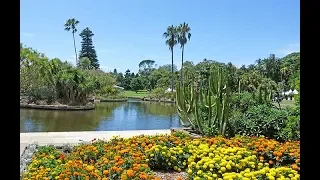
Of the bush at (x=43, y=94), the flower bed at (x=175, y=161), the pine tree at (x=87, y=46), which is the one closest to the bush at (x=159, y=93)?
the bush at (x=43, y=94)

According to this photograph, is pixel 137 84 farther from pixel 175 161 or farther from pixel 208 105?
pixel 175 161

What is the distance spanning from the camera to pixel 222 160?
171 inches

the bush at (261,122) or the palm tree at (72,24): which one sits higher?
the palm tree at (72,24)

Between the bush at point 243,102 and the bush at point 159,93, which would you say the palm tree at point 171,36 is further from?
the bush at point 243,102

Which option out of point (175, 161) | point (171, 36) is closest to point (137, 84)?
point (171, 36)

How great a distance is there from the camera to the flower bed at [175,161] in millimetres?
3988

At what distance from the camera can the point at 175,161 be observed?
506 centimetres

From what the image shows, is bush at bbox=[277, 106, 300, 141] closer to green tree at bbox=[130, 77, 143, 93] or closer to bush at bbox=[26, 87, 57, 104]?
bush at bbox=[26, 87, 57, 104]

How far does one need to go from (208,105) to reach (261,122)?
153 cm

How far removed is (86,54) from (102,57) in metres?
4.66

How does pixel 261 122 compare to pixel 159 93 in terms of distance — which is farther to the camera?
pixel 159 93

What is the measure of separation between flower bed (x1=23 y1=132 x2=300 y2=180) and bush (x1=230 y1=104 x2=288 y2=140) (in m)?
1.73

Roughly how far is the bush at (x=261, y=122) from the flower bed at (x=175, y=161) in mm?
1731
